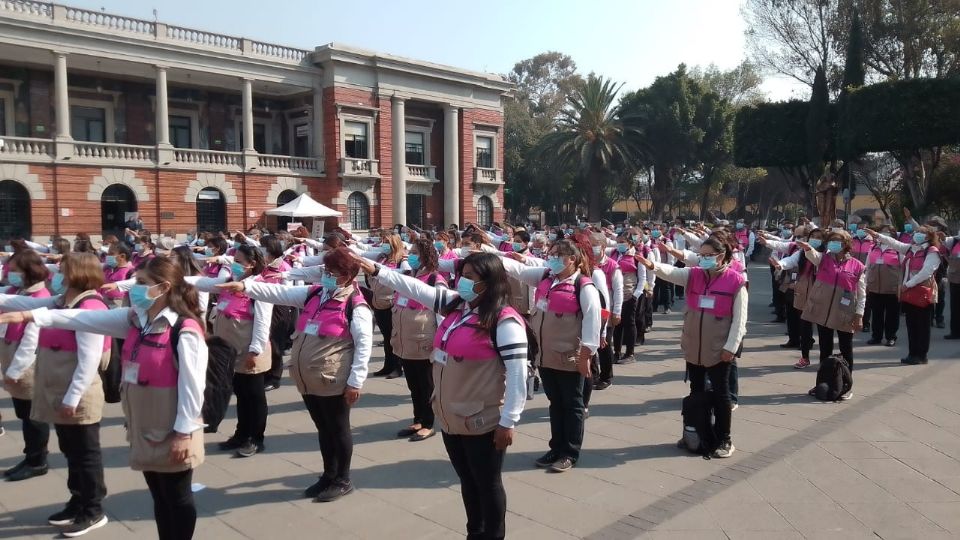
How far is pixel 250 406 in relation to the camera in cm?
630

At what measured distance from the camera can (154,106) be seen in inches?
1169

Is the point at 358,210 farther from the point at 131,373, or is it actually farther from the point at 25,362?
the point at 131,373

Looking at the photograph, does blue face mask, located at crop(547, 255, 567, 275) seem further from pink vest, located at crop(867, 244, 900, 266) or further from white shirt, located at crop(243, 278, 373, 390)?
pink vest, located at crop(867, 244, 900, 266)

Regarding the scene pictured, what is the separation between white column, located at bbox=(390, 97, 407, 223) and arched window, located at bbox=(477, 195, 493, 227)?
17.7 feet

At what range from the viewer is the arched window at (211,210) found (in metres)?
29.6

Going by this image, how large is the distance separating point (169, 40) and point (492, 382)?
2869cm

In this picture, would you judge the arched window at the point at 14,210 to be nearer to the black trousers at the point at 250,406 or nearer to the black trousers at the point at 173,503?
the black trousers at the point at 250,406

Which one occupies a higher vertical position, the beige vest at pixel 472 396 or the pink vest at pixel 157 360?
the pink vest at pixel 157 360

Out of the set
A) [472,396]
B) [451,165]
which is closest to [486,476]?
[472,396]

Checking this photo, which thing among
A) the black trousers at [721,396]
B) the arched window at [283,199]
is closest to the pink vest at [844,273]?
the black trousers at [721,396]

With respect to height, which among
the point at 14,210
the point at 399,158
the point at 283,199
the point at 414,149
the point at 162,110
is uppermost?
the point at 162,110

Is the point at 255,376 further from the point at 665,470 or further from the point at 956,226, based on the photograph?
the point at 956,226

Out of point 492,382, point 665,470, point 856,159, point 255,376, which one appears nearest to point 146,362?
point 492,382

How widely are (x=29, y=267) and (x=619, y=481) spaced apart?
16.4 feet
